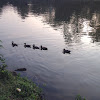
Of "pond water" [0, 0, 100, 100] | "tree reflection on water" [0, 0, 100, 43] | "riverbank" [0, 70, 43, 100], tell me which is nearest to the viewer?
"riverbank" [0, 70, 43, 100]

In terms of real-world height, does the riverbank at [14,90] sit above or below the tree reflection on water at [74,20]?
Result: below

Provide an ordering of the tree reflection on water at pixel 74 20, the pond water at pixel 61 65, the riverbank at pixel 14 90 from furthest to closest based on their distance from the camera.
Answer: the tree reflection on water at pixel 74 20
the pond water at pixel 61 65
the riverbank at pixel 14 90

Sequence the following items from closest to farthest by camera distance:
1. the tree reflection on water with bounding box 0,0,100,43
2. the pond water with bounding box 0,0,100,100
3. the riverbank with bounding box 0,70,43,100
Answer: the riverbank with bounding box 0,70,43,100
the pond water with bounding box 0,0,100,100
the tree reflection on water with bounding box 0,0,100,43

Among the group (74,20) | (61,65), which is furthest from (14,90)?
(74,20)

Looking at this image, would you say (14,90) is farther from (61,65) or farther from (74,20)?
(74,20)

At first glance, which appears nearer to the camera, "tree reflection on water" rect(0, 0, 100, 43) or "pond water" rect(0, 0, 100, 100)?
"pond water" rect(0, 0, 100, 100)

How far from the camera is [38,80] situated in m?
15.1

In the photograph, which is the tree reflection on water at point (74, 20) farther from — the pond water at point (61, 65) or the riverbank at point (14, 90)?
the riverbank at point (14, 90)

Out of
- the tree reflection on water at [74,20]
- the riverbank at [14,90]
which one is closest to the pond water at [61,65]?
the riverbank at [14,90]

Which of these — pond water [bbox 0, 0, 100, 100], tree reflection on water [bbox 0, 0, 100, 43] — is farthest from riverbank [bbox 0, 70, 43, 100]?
tree reflection on water [bbox 0, 0, 100, 43]

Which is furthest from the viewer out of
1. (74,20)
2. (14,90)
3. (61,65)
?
(74,20)

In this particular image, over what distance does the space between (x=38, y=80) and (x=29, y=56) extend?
664 centimetres

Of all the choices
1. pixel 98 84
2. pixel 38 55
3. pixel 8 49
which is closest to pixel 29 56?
pixel 38 55

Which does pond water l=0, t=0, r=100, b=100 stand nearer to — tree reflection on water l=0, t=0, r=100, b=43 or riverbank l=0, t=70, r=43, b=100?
riverbank l=0, t=70, r=43, b=100
